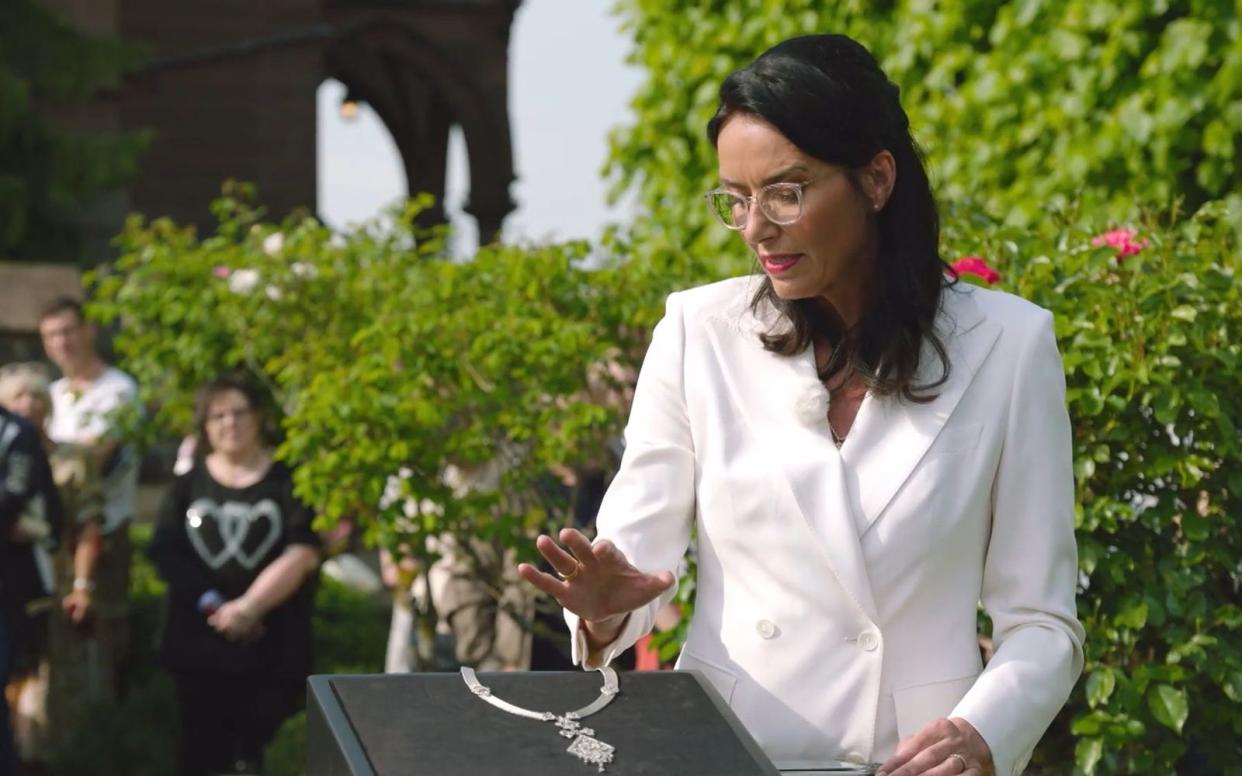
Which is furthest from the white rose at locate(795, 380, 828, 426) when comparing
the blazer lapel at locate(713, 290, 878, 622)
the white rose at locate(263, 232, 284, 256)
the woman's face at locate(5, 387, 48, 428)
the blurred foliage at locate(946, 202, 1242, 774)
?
the woman's face at locate(5, 387, 48, 428)

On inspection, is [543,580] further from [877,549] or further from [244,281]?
[244,281]

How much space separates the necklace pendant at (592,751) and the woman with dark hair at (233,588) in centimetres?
579

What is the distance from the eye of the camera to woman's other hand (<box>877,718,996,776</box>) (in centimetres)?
256

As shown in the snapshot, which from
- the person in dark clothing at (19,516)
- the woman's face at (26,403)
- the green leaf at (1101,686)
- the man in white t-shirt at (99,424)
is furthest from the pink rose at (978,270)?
the man in white t-shirt at (99,424)

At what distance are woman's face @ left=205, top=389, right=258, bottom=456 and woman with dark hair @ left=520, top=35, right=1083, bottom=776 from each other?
18.1ft

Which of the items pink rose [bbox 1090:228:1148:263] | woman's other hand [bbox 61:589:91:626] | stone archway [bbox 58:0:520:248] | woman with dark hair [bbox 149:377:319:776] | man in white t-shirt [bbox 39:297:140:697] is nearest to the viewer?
pink rose [bbox 1090:228:1148:263]

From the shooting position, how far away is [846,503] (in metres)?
2.80

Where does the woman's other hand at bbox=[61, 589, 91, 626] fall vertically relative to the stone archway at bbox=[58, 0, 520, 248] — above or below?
below

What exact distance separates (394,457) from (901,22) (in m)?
3.57

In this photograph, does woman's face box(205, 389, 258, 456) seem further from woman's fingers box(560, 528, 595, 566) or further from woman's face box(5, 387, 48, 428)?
woman's fingers box(560, 528, 595, 566)

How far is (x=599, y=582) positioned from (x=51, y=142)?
56.2 ft

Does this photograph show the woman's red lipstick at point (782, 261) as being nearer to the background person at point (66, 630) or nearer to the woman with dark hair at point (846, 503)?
the woman with dark hair at point (846, 503)

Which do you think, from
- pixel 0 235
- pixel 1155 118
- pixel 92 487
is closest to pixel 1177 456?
pixel 1155 118

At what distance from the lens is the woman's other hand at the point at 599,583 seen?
8.87ft
